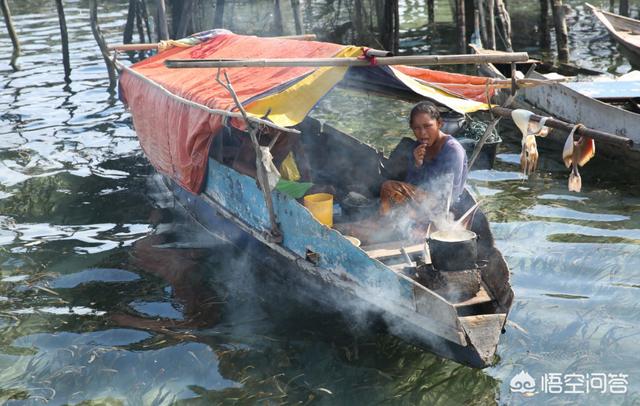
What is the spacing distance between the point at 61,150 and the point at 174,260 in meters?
4.68

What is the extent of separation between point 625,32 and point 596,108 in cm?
525

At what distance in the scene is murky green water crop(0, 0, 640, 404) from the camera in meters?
5.04

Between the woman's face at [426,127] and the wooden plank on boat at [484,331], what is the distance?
5.52 ft

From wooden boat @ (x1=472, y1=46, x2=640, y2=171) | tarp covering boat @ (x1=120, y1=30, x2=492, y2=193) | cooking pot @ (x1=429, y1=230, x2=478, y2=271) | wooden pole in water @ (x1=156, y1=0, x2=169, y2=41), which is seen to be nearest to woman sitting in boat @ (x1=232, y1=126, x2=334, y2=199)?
tarp covering boat @ (x1=120, y1=30, x2=492, y2=193)

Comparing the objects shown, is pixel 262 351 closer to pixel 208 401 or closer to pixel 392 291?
pixel 208 401

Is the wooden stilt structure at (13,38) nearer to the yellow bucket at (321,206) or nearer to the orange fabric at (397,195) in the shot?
the yellow bucket at (321,206)

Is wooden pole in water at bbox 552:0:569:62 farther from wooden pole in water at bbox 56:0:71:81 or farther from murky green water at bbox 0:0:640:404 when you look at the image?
wooden pole in water at bbox 56:0:71:81

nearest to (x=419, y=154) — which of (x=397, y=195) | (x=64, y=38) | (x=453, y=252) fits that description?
(x=397, y=195)

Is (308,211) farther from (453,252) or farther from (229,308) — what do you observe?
(229,308)

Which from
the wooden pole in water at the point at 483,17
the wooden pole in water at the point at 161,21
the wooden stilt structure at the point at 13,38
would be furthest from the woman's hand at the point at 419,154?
the wooden stilt structure at the point at 13,38

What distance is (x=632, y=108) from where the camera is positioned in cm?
973

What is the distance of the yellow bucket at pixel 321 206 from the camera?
5.82 m

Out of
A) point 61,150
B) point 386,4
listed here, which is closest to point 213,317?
point 61,150

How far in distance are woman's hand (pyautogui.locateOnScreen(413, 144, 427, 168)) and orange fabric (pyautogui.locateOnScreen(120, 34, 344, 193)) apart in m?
1.10
